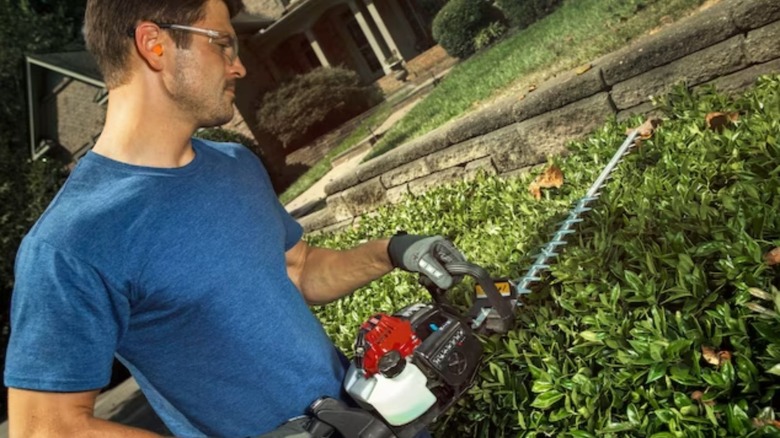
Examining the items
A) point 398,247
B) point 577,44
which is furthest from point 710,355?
point 577,44

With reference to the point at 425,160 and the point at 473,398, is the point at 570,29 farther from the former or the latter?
the point at 473,398

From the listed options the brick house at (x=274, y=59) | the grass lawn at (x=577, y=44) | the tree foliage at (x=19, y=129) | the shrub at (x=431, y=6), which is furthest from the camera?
the shrub at (x=431, y=6)

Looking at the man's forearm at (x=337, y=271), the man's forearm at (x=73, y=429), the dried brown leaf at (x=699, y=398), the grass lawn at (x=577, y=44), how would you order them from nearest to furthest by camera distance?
the man's forearm at (x=73, y=429) → the dried brown leaf at (x=699, y=398) → the man's forearm at (x=337, y=271) → the grass lawn at (x=577, y=44)

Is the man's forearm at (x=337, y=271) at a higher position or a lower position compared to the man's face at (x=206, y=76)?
lower

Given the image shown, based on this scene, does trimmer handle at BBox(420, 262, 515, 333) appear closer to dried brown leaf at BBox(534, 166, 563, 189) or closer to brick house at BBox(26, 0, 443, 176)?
dried brown leaf at BBox(534, 166, 563, 189)

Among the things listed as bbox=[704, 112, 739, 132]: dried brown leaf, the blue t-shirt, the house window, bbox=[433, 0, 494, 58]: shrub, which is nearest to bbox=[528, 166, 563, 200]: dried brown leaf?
bbox=[704, 112, 739, 132]: dried brown leaf

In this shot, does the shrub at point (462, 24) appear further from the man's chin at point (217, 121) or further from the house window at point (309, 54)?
the man's chin at point (217, 121)

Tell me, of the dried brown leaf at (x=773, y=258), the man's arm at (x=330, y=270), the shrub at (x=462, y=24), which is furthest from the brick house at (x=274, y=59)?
the dried brown leaf at (x=773, y=258)

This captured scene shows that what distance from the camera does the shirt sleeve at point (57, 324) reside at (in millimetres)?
1229

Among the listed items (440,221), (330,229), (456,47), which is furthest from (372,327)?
(456,47)

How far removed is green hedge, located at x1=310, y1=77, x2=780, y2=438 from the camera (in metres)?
1.49

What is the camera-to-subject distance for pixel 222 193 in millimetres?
1683

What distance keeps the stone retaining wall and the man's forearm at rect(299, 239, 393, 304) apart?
2.36 meters

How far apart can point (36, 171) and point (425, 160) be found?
341 inches
